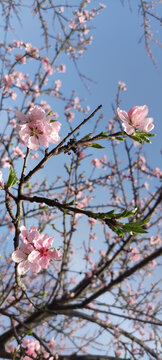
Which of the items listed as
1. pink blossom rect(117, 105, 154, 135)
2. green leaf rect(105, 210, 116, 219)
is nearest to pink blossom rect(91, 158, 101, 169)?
pink blossom rect(117, 105, 154, 135)

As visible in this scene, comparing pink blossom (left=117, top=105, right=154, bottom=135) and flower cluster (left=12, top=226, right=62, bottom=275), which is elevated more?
pink blossom (left=117, top=105, right=154, bottom=135)

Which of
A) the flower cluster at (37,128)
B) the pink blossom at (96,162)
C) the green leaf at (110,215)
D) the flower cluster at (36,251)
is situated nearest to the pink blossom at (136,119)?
the flower cluster at (37,128)

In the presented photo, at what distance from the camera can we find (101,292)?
14.6ft

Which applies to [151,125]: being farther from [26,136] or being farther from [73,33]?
[73,33]

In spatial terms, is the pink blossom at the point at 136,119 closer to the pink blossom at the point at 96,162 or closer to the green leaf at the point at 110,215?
the green leaf at the point at 110,215

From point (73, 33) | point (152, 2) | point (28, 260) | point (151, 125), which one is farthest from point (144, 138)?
point (73, 33)

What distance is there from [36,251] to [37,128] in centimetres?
63

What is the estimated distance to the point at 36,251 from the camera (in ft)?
4.75

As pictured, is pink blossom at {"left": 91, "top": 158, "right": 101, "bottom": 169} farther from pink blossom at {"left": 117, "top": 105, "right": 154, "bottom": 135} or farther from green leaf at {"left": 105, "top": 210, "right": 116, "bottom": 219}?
green leaf at {"left": 105, "top": 210, "right": 116, "bottom": 219}

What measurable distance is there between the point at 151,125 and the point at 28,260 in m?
0.95

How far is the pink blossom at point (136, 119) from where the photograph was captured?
4.74 feet

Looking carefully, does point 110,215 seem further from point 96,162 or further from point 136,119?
point 96,162

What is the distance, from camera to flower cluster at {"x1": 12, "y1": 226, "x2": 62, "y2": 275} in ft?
4.75

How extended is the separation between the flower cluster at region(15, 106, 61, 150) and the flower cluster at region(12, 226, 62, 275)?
1.48ft
